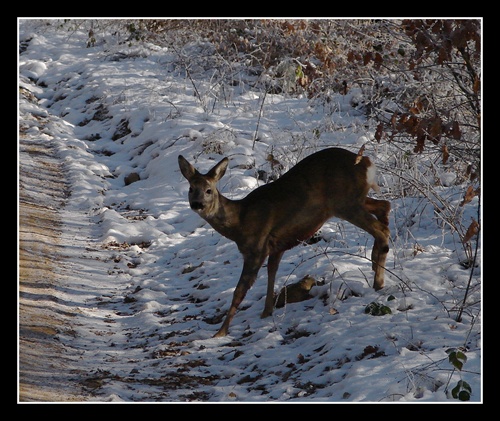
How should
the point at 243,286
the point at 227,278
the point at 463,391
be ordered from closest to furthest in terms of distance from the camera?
the point at 463,391
the point at 243,286
the point at 227,278

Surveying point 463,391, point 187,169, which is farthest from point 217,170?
point 463,391

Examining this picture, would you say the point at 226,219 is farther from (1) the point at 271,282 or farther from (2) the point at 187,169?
(1) the point at 271,282

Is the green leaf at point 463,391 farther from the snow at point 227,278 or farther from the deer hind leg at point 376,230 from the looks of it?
the deer hind leg at point 376,230

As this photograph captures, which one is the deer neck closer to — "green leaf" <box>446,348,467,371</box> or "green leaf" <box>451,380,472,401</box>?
"green leaf" <box>446,348,467,371</box>

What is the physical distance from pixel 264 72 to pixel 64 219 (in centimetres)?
458

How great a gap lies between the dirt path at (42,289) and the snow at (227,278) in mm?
185

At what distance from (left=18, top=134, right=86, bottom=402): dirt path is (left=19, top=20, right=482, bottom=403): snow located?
18cm

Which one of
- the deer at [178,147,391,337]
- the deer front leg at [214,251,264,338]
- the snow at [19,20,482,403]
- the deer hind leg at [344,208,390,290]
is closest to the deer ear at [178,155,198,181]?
the deer at [178,147,391,337]

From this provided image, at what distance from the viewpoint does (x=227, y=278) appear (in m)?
8.54

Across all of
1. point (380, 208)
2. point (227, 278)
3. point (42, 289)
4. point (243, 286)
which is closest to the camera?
point (243, 286)

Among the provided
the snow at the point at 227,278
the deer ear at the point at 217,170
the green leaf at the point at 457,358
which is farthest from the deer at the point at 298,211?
the green leaf at the point at 457,358

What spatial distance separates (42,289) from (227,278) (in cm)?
206

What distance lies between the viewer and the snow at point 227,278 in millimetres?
5820

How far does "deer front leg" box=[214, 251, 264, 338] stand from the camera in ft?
23.3
